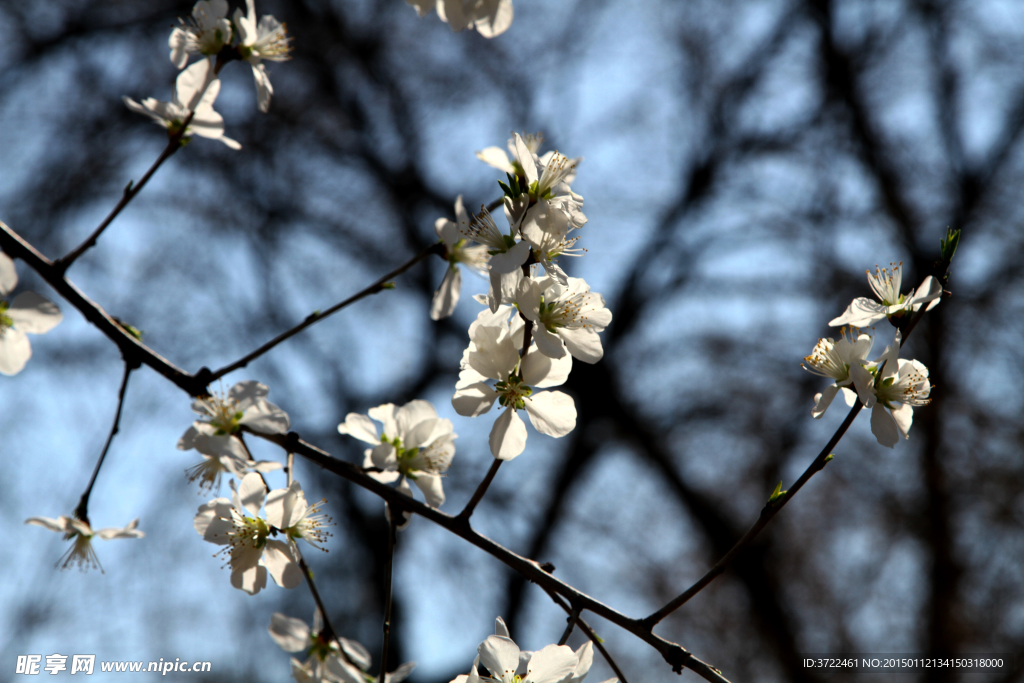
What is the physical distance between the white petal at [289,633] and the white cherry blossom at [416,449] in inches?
17.8

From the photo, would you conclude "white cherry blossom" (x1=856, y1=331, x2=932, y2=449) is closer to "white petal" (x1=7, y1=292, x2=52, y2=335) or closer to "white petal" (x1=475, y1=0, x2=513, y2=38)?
"white petal" (x1=475, y1=0, x2=513, y2=38)

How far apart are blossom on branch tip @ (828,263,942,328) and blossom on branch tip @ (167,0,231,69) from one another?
1.19m

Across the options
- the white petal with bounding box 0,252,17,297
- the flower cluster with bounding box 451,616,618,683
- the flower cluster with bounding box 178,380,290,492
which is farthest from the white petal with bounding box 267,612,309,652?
the white petal with bounding box 0,252,17,297

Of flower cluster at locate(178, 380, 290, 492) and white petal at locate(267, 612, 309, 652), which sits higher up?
flower cluster at locate(178, 380, 290, 492)

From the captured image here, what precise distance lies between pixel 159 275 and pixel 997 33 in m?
5.46

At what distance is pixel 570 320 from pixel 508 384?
13cm

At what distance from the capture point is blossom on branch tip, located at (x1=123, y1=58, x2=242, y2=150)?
1.25 metres

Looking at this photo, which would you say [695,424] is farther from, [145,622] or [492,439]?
[492,439]

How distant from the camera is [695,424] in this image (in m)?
4.86

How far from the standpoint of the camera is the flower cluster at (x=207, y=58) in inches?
49.4

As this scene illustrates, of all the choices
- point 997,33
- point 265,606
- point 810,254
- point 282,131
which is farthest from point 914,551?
point 282,131

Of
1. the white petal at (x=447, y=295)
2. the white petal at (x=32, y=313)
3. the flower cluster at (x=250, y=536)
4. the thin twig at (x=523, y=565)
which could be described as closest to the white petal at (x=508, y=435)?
the thin twig at (x=523, y=565)

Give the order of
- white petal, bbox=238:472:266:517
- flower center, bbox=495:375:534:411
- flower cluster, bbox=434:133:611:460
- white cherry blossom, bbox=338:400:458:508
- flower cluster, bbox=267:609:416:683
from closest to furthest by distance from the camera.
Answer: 1. flower cluster, bbox=434:133:611:460
2. flower center, bbox=495:375:534:411
3. white petal, bbox=238:472:266:517
4. white cherry blossom, bbox=338:400:458:508
5. flower cluster, bbox=267:609:416:683

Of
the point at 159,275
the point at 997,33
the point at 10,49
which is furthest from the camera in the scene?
the point at 997,33
